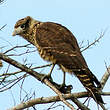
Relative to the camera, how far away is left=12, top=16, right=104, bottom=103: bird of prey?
420 centimetres

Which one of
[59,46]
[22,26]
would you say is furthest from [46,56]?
[22,26]

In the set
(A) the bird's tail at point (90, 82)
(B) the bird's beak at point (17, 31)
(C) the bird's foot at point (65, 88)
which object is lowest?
(C) the bird's foot at point (65, 88)

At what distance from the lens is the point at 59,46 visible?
5031mm

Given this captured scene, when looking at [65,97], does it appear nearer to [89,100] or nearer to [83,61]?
[89,100]

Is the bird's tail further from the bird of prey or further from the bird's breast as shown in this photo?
the bird's breast

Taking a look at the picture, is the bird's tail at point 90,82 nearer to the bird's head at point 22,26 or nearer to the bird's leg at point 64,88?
the bird's leg at point 64,88

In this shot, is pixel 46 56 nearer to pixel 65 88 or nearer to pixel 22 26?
pixel 65 88

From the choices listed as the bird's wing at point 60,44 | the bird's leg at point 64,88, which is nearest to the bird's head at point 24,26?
the bird's wing at point 60,44

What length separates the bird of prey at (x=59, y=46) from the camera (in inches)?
165

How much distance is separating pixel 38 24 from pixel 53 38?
0.64 m

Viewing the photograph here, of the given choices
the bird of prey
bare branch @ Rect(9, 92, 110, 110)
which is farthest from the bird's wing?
Result: bare branch @ Rect(9, 92, 110, 110)

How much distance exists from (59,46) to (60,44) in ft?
0.18

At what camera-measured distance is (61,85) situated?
16.3ft

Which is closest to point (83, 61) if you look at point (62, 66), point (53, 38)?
point (62, 66)
